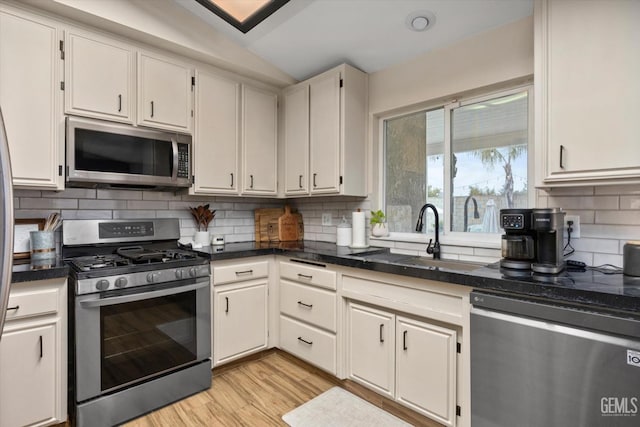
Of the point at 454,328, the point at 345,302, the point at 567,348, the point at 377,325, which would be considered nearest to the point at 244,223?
→ the point at 345,302

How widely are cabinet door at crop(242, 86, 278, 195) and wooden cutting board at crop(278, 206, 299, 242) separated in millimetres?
285

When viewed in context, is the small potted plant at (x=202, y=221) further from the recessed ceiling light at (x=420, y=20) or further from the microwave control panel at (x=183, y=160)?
the recessed ceiling light at (x=420, y=20)

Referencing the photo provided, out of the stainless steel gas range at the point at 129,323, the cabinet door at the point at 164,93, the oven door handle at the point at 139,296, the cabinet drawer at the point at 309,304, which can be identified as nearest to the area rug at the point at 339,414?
the cabinet drawer at the point at 309,304

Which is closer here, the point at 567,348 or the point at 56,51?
the point at 567,348

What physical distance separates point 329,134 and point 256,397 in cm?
200

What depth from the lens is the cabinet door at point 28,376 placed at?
1.62 meters

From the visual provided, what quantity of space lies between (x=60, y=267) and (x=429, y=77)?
8.60 ft

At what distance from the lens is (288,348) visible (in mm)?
2633

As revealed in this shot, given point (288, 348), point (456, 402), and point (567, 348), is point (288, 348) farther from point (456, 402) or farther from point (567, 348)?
point (567, 348)

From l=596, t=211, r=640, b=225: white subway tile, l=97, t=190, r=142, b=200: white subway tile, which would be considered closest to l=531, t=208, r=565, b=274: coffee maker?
l=596, t=211, r=640, b=225: white subway tile

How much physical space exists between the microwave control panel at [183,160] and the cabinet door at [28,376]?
3.96 feet

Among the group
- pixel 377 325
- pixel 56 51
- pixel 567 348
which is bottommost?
pixel 377 325

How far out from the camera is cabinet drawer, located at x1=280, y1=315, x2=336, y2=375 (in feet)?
7.60

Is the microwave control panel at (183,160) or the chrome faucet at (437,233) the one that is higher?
the microwave control panel at (183,160)
